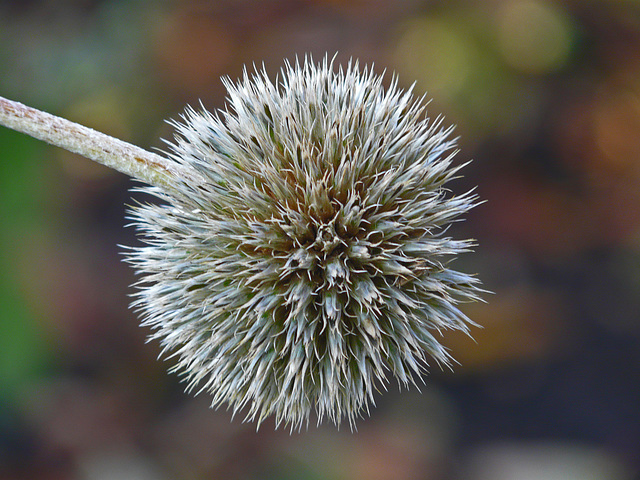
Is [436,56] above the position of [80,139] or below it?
above

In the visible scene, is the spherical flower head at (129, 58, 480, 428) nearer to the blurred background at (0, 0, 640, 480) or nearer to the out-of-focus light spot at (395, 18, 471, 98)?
the blurred background at (0, 0, 640, 480)

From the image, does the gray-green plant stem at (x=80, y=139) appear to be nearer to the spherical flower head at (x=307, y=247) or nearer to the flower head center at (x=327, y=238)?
the spherical flower head at (x=307, y=247)

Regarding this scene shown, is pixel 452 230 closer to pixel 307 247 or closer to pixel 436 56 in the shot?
pixel 436 56

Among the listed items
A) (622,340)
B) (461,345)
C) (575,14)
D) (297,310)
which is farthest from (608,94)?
(297,310)

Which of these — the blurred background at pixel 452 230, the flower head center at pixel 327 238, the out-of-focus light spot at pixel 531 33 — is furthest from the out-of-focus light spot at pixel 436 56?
the flower head center at pixel 327 238

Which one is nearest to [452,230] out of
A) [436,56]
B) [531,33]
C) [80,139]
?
[436,56]

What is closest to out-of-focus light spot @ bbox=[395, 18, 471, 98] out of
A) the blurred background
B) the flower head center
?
the blurred background
